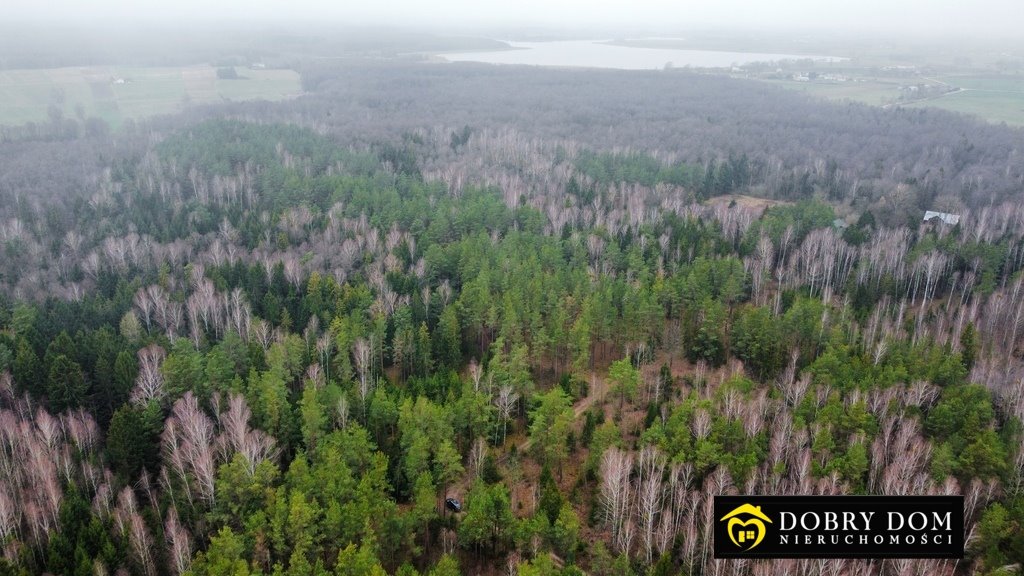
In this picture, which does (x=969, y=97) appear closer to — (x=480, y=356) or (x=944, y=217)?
(x=944, y=217)

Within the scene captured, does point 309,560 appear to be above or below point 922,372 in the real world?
below

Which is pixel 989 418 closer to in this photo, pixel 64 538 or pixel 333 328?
pixel 333 328

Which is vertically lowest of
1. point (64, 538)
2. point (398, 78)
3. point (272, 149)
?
point (64, 538)

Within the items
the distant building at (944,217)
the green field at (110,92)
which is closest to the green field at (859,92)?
the distant building at (944,217)

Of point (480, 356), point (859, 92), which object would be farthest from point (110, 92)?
point (859, 92)

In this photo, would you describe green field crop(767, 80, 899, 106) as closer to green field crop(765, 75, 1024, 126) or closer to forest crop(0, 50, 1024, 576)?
green field crop(765, 75, 1024, 126)

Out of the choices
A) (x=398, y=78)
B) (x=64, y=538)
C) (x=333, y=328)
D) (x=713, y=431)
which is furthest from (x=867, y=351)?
(x=398, y=78)

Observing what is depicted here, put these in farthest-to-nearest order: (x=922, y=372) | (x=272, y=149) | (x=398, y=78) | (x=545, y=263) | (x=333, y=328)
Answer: (x=398, y=78) → (x=272, y=149) → (x=545, y=263) → (x=333, y=328) → (x=922, y=372)

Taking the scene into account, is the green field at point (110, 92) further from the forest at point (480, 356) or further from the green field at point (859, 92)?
the green field at point (859, 92)
